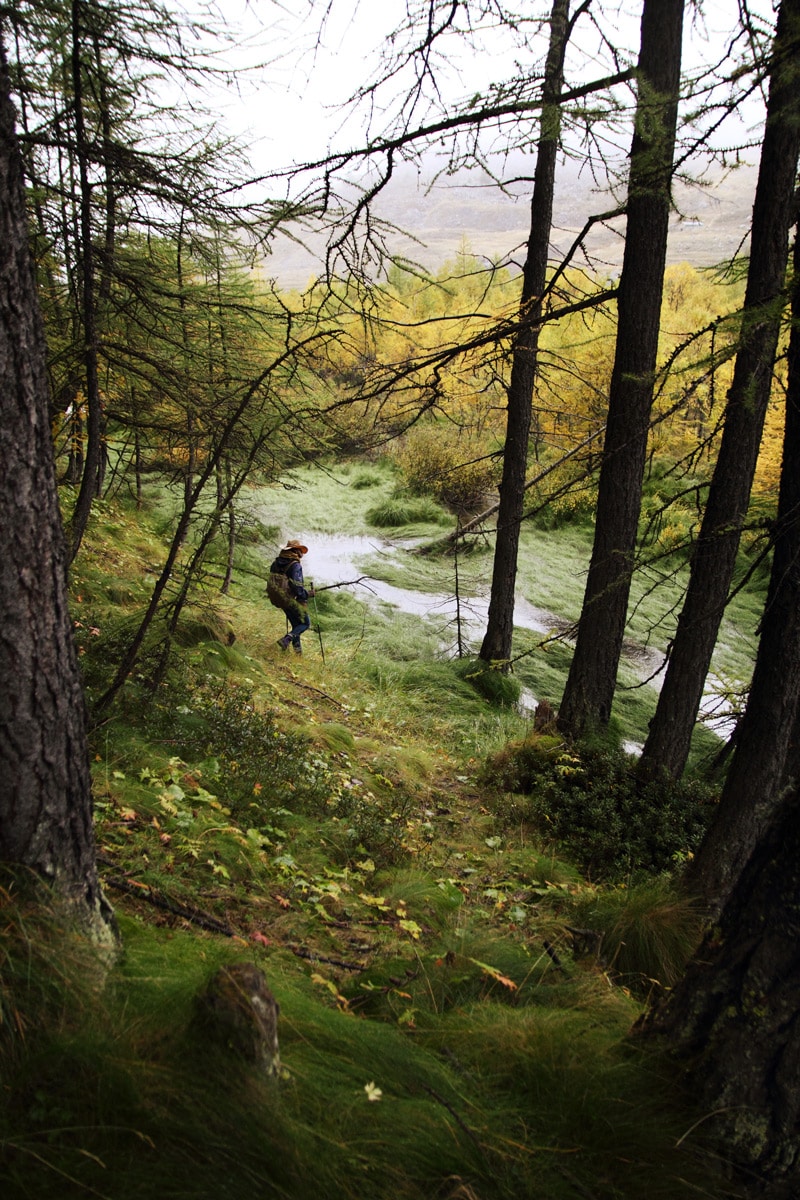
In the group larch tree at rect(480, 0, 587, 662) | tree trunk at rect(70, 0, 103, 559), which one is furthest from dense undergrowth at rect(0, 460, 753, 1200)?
larch tree at rect(480, 0, 587, 662)

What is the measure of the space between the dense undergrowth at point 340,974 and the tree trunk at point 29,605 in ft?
0.55

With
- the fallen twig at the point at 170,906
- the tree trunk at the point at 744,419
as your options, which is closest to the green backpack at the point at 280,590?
the tree trunk at the point at 744,419

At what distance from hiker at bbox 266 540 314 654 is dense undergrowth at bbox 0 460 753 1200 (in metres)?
1.95

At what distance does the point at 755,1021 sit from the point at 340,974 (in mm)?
1639

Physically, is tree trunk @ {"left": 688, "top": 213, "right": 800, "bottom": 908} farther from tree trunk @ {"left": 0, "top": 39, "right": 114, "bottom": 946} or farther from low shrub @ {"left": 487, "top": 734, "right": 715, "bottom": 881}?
tree trunk @ {"left": 0, "top": 39, "right": 114, "bottom": 946}

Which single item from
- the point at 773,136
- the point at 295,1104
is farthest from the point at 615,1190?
the point at 773,136

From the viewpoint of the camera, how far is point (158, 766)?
14.1 ft

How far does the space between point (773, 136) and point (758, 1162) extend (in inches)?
196

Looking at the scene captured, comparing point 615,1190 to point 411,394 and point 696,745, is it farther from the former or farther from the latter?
point 411,394

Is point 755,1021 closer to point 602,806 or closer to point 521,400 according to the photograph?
point 602,806

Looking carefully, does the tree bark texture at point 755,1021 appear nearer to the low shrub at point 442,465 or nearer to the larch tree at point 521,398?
the larch tree at point 521,398

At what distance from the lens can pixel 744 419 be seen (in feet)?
17.4

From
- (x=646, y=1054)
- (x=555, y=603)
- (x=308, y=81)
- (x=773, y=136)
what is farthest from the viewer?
(x=555, y=603)

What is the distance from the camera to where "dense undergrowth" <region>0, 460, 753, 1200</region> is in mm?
1524
